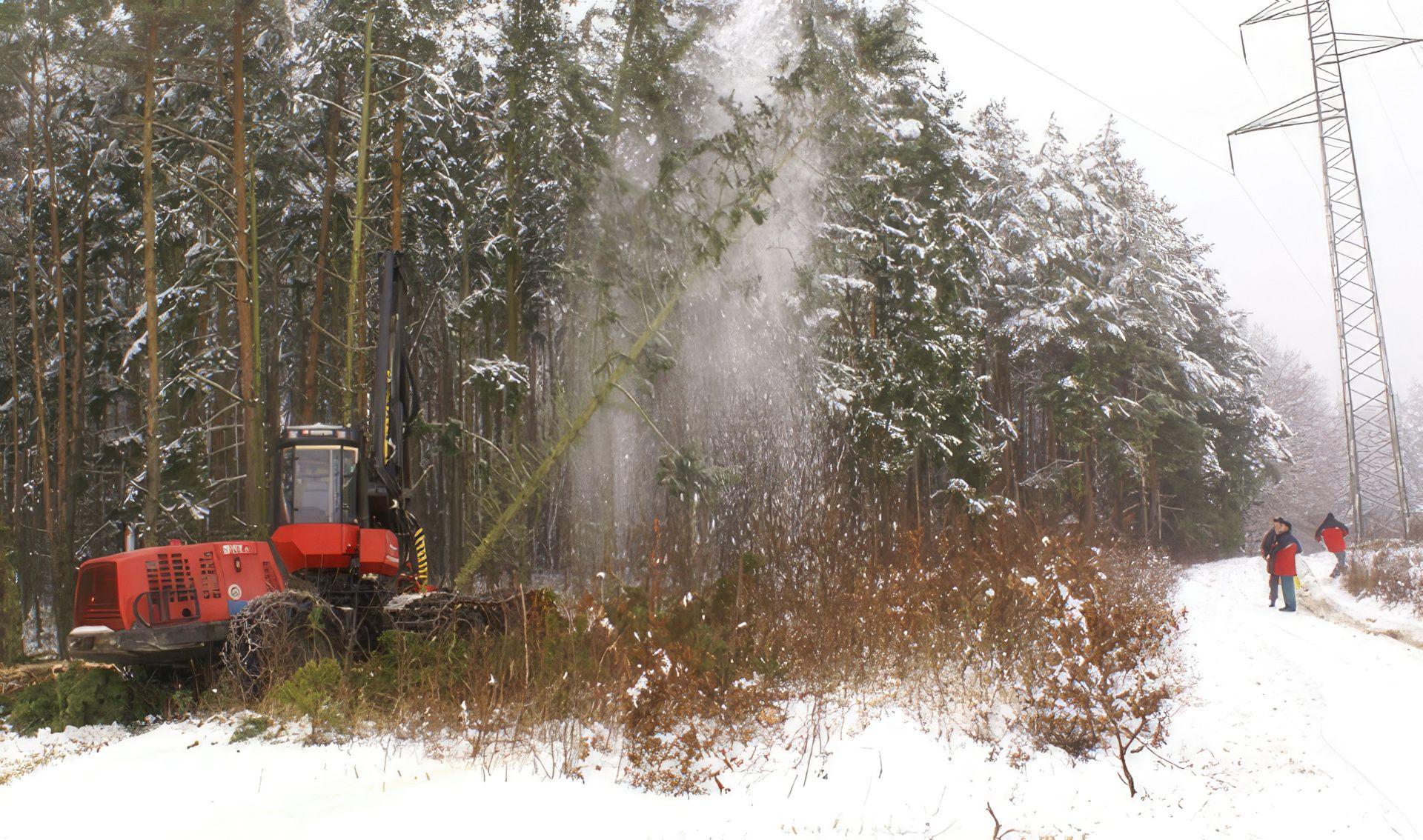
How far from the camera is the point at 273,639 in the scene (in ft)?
28.1

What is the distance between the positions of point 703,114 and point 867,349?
18.9ft

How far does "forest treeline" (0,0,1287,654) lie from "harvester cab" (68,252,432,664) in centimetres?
296

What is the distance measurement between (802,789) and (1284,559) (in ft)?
42.2

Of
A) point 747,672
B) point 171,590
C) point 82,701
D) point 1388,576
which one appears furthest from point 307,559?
point 1388,576

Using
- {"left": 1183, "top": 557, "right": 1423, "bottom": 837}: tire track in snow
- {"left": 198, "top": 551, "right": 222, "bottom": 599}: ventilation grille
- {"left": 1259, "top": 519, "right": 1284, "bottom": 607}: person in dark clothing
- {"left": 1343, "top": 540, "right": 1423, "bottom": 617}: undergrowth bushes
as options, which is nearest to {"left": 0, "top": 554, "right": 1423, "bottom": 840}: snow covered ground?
{"left": 1183, "top": 557, "right": 1423, "bottom": 837}: tire track in snow

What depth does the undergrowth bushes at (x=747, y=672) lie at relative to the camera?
7.07 metres

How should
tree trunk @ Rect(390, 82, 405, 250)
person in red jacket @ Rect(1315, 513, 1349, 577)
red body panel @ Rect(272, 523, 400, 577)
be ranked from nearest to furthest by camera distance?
red body panel @ Rect(272, 523, 400, 577) → tree trunk @ Rect(390, 82, 405, 250) → person in red jacket @ Rect(1315, 513, 1349, 577)

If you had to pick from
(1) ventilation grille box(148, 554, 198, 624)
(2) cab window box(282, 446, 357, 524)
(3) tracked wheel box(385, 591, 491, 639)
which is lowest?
(3) tracked wheel box(385, 591, 491, 639)

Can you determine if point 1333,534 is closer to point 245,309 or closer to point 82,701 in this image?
point 245,309

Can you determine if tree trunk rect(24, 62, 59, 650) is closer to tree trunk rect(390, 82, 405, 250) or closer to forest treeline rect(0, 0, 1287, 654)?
forest treeline rect(0, 0, 1287, 654)

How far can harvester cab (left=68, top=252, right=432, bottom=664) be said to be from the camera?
877 cm

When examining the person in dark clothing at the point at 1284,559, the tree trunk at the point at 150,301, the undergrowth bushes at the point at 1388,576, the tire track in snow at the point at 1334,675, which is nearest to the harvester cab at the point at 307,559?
the tree trunk at the point at 150,301

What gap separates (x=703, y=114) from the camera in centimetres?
1786

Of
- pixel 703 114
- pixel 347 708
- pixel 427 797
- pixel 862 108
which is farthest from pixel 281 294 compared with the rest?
pixel 427 797
